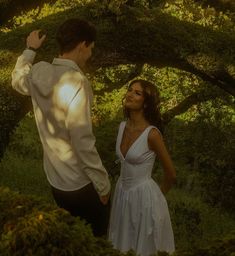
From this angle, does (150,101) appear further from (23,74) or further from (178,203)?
(178,203)

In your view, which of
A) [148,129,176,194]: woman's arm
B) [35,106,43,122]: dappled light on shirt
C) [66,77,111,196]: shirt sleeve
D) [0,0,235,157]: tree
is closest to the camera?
[66,77,111,196]: shirt sleeve

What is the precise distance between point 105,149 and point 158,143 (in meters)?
9.05

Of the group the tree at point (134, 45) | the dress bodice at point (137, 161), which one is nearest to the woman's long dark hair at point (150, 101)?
the dress bodice at point (137, 161)

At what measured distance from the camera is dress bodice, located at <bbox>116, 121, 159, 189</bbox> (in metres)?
4.96

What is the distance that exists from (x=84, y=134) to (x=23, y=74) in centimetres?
75

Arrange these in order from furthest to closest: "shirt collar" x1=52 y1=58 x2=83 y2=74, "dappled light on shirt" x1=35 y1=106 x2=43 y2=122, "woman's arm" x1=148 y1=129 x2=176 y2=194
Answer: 1. "woman's arm" x1=148 y1=129 x2=176 y2=194
2. "dappled light on shirt" x1=35 y1=106 x2=43 y2=122
3. "shirt collar" x1=52 y1=58 x2=83 y2=74

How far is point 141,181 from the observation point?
510 centimetres

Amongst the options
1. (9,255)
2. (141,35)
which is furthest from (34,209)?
(141,35)

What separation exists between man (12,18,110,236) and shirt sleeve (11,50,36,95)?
0.09 ft

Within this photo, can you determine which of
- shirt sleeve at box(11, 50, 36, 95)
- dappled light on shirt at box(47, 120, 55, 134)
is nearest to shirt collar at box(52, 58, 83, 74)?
shirt sleeve at box(11, 50, 36, 95)

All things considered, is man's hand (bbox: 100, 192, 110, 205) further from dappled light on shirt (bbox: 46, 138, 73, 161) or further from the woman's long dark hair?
the woman's long dark hair

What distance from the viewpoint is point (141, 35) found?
29.2 feet

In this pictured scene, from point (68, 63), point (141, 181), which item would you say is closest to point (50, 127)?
point (68, 63)

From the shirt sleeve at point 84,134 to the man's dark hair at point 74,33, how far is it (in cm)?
27
